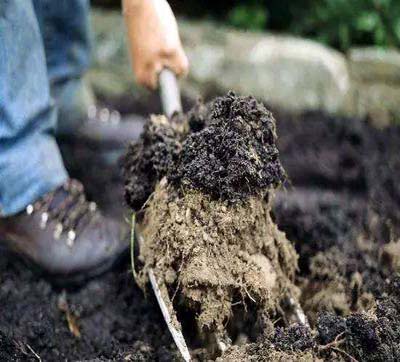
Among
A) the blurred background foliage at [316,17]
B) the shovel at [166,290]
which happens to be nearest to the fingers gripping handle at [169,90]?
the shovel at [166,290]

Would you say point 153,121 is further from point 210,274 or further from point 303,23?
point 303,23

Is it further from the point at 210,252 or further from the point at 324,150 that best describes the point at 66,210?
the point at 324,150

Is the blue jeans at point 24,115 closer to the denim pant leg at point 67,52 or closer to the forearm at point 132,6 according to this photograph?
the denim pant leg at point 67,52

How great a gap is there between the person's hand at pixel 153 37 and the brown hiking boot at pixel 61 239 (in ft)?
1.35

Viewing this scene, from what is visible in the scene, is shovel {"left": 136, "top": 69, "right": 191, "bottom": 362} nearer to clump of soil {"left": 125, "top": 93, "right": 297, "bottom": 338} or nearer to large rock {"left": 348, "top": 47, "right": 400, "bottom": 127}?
clump of soil {"left": 125, "top": 93, "right": 297, "bottom": 338}

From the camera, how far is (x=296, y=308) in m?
1.49

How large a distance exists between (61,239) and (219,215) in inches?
21.8

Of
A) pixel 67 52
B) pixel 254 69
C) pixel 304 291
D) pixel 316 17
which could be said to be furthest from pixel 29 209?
pixel 316 17

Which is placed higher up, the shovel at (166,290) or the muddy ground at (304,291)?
the shovel at (166,290)

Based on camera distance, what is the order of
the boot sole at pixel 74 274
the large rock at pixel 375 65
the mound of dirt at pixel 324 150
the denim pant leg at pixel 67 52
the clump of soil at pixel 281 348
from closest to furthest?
the clump of soil at pixel 281 348
the boot sole at pixel 74 274
the denim pant leg at pixel 67 52
the mound of dirt at pixel 324 150
the large rock at pixel 375 65

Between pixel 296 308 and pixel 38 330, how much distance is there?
2.06 ft

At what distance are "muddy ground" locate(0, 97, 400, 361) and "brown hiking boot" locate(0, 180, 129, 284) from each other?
48 mm

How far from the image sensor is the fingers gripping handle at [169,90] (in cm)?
165

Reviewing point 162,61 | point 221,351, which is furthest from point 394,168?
point 221,351
